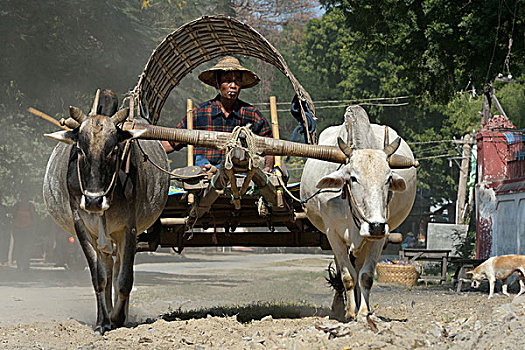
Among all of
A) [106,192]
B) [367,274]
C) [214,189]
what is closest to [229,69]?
[214,189]

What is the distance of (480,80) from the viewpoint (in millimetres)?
12508

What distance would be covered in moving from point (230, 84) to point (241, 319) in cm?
267

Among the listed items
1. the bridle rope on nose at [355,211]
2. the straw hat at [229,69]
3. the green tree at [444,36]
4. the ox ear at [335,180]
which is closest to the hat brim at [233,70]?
the straw hat at [229,69]

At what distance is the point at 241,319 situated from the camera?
788 centimetres

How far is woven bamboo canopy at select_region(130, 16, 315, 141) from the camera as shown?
7576 mm

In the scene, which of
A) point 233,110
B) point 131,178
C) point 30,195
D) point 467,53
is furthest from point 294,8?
point 131,178

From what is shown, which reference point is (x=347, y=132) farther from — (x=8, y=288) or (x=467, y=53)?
(x=8, y=288)

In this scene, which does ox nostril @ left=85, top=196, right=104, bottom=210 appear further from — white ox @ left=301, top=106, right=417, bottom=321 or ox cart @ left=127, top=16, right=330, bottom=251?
white ox @ left=301, top=106, right=417, bottom=321

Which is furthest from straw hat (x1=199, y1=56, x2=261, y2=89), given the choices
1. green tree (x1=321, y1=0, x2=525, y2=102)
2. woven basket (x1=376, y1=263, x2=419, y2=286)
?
woven basket (x1=376, y1=263, x2=419, y2=286)

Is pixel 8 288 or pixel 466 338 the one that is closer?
pixel 466 338

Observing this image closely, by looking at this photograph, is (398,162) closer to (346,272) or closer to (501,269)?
(346,272)

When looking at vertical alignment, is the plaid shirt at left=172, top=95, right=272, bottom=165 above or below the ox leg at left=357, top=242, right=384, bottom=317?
above

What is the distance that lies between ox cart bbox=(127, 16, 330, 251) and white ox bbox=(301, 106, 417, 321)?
398 millimetres

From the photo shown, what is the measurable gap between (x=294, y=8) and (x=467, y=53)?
19.6m
